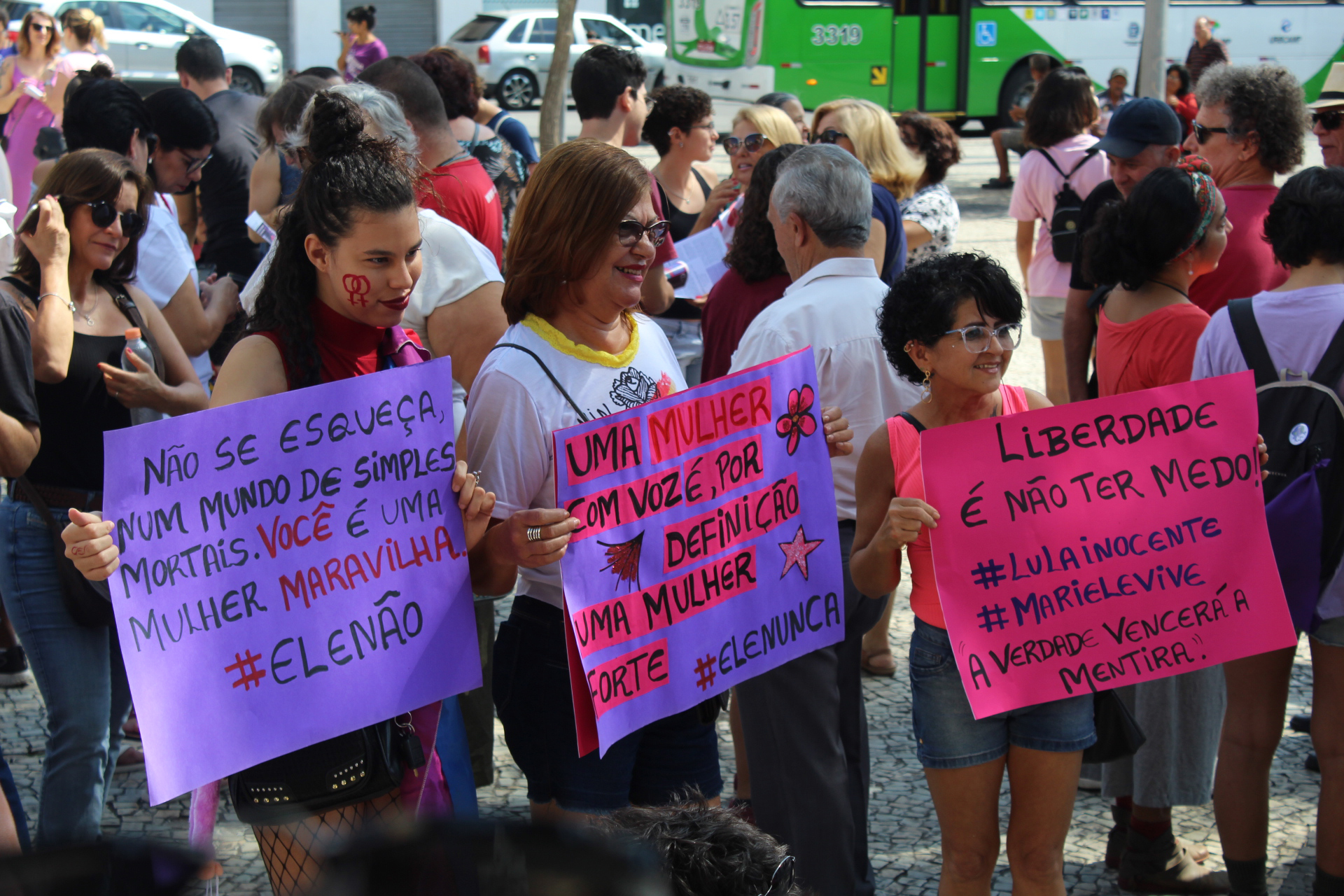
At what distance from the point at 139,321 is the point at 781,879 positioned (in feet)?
8.19

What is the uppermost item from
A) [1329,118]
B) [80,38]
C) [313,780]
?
[80,38]

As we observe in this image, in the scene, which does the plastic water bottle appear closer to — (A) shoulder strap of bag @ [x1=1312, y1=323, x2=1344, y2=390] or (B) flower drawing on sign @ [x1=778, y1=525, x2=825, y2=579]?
(B) flower drawing on sign @ [x1=778, y1=525, x2=825, y2=579]

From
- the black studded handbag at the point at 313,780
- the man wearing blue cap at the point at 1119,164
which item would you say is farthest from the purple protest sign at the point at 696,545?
the man wearing blue cap at the point at 1119,164

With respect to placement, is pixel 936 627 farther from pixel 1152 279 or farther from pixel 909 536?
pixel 1152 279

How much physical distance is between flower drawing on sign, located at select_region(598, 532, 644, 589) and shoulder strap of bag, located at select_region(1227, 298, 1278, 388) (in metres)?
1.60

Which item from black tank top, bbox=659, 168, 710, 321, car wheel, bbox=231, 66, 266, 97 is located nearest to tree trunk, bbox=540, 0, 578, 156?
black tank top, bbox=659, 168, 710, 321

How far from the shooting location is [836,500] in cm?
306

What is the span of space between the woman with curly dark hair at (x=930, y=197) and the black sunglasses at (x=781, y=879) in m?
4.17

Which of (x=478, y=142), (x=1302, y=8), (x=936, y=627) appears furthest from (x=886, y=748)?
(x=1302, y=8)

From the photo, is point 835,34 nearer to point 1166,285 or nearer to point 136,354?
point 1166,285

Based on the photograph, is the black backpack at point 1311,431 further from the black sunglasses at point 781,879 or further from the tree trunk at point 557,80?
the tree trunk at point 557,80

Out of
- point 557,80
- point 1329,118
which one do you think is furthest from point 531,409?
point 557,80

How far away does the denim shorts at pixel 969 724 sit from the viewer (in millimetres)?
2502

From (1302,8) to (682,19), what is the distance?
958cm
